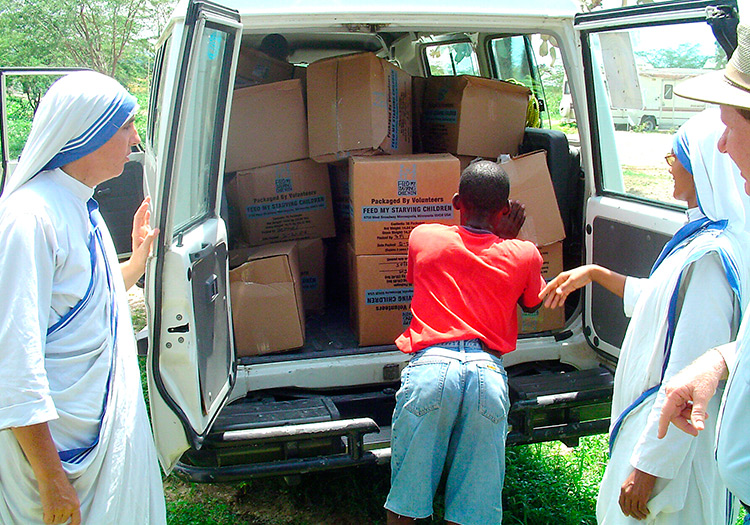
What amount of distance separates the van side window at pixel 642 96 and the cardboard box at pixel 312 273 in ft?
4.98

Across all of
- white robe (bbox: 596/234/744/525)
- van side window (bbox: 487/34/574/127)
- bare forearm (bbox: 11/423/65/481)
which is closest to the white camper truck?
white robe (bbox: 596/234/744/525)

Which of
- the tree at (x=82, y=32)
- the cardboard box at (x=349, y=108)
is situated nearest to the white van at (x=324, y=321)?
the cardboard box at (x=349, y=108)

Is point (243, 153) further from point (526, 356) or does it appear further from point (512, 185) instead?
point (526, 356)

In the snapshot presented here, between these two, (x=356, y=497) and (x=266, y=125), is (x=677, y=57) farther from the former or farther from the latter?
(x=356, y=497)

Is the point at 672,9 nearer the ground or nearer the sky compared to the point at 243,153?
nearer the sky

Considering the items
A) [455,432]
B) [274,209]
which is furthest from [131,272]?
[274,209]

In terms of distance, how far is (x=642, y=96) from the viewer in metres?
3.08

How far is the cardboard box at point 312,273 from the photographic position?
12.1 ft

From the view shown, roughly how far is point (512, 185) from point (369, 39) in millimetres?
2346

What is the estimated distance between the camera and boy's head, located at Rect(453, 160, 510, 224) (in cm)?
245

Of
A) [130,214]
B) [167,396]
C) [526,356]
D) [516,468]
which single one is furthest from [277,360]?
[130,214]

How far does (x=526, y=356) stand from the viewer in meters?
3.25

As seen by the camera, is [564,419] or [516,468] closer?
[564,419]

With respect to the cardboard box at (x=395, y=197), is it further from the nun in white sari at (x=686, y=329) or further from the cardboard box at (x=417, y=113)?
the nun in white sari at (x=686, y=329)
